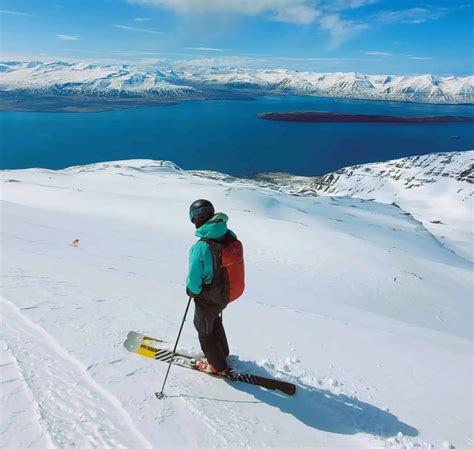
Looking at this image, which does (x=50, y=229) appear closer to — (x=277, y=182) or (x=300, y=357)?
(x=300, y=357)

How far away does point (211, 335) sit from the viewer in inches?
205

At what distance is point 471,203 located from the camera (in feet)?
457

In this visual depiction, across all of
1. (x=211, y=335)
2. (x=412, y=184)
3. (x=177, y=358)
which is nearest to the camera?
(x=211, y=335)

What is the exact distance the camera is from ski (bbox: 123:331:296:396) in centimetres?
519

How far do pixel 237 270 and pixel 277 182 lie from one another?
436 ft

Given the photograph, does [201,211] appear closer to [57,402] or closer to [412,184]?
[57,402]

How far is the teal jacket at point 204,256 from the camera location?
14.9ft

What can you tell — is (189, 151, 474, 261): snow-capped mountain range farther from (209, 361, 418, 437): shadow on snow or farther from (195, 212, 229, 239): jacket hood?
(195, 212, 229, 239): jacket hood

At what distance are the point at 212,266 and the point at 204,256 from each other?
16cm

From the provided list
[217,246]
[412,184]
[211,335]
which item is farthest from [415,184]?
[217,246]

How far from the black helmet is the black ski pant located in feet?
3.86

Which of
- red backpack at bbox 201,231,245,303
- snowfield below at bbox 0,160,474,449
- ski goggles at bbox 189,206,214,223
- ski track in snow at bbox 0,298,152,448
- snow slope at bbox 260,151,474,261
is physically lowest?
snow slope at bbox 260,151,474,261

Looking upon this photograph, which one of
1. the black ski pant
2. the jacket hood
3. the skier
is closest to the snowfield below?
the black ski pant

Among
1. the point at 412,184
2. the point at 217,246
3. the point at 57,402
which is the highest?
the point at 217,246
